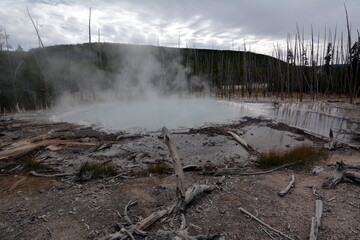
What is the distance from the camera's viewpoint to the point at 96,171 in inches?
194

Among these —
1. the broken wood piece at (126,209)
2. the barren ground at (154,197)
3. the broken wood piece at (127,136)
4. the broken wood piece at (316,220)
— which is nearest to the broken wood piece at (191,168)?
the barren ground at (154,197)

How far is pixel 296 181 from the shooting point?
4.52 m

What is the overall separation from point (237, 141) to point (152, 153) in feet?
9.56

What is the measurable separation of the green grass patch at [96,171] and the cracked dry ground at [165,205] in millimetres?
217

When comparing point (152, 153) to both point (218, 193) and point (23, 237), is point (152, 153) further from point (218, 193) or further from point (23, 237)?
point (23, 237)

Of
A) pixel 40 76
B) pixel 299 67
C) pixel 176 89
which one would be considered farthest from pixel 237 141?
pixel 40 76

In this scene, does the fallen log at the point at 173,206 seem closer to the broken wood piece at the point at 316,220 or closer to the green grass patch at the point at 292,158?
the broken wood piece at the point at 316,220

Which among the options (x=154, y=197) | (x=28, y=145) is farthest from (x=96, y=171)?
(x=28, y=145)

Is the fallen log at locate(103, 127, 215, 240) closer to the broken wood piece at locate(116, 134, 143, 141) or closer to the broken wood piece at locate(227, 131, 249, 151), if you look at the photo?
the broken wood piece at locate(227, 131, 249, 151)

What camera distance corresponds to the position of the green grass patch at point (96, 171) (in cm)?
484

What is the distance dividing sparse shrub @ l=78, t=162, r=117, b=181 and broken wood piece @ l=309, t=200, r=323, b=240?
379cm

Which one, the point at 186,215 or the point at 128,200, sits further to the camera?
the point at 128,200

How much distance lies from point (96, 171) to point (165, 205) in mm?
2067

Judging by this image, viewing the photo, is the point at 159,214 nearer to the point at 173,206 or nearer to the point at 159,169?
the point at 173,206
